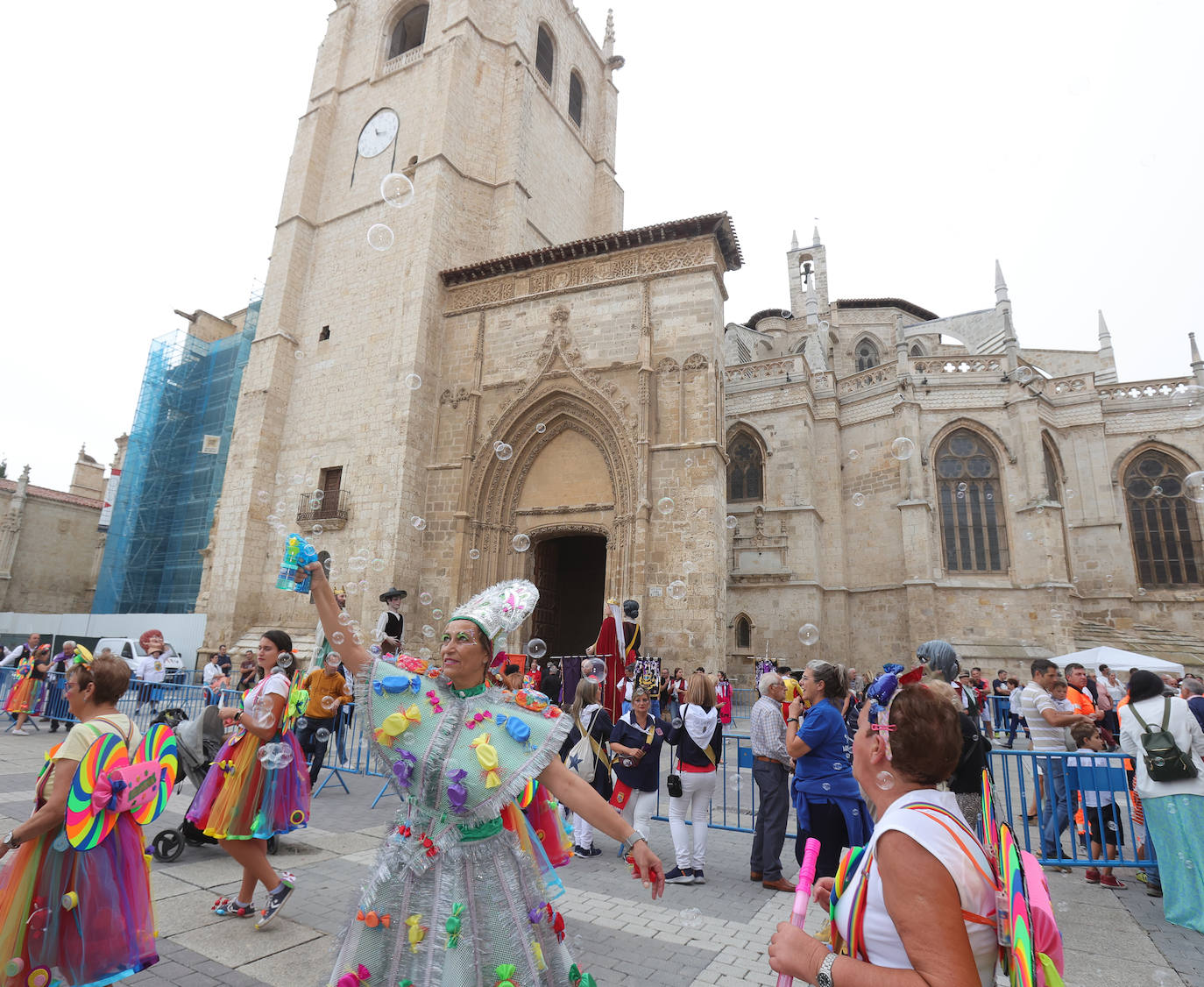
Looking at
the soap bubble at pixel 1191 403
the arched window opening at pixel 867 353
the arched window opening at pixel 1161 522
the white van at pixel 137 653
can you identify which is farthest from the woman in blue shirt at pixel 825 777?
the arched window opening at pixel 867 353

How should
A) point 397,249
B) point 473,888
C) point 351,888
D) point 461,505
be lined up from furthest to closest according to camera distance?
point 397,249 < point 461,505 < point 351,888 < point 473,888

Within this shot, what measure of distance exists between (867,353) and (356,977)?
3500 cm

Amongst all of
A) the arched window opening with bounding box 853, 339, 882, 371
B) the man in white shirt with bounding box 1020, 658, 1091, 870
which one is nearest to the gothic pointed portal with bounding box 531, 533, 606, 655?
the man in white shirt with bounding box 1020, 658, 1091, 870

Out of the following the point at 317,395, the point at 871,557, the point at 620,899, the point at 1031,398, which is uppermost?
the point at 1031,398

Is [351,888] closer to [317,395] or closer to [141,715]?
[141,715]

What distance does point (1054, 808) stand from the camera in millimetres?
5652

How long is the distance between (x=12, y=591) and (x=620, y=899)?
37027 mm

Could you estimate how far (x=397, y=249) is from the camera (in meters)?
18.7

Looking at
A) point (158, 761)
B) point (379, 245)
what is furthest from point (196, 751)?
point (379, 245)

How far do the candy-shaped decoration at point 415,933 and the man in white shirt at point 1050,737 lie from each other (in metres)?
5.52

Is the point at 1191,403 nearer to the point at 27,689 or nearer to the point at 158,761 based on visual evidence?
the point at 158,761

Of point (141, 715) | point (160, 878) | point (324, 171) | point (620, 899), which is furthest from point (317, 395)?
point (620, 899)

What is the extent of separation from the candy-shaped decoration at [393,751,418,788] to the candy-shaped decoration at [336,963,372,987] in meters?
0.57

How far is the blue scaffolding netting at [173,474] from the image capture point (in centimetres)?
2244
